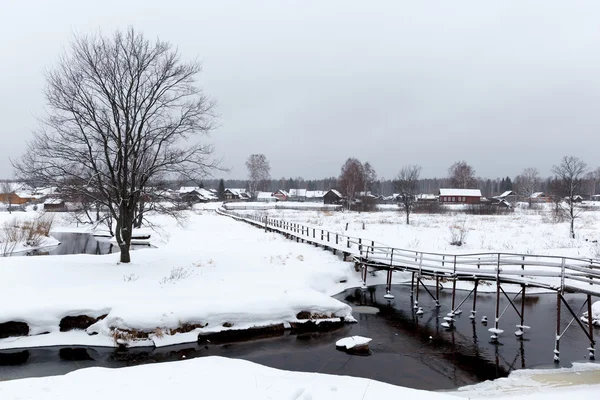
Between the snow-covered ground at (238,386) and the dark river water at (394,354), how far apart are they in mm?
986

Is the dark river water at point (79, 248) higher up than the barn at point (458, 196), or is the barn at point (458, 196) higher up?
the barn at point (458, 196)

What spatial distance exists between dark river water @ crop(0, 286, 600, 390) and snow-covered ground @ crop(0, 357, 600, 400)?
99 cm

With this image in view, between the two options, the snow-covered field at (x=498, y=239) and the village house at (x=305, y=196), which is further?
the village house at (x=305, y=196)

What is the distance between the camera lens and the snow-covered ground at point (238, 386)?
313 inches

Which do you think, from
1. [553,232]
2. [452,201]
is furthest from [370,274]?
[452,201]

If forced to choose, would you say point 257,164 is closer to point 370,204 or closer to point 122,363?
point 370,204

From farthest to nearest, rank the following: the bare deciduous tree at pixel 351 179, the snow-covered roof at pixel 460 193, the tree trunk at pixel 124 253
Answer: the snow-covered roof at pixel 460 193 < the bare deciduous tree at pixel 351 179 < the tree trunk at pixel 124 253

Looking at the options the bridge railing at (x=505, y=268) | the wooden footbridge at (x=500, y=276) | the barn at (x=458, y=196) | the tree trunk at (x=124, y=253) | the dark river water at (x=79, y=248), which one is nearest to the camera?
the wooden footbridge at (x=500, y=276)

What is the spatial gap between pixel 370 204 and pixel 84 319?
232 feet

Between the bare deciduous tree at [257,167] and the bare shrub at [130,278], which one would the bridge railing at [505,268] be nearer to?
the bare shrub at [130,278]

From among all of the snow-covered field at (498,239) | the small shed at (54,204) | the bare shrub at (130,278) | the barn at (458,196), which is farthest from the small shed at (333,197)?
the bare shrub at (130,278)

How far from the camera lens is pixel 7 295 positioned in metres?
14.2

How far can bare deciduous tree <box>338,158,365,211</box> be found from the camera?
8412 centimetres

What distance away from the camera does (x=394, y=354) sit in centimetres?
1223
